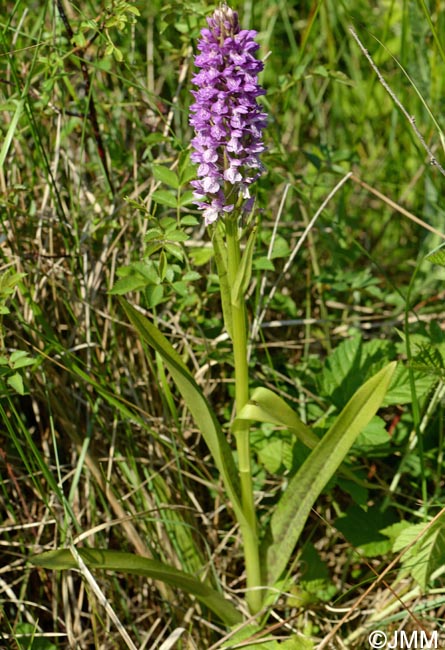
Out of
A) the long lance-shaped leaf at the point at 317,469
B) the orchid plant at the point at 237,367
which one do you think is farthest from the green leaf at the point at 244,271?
the long lance-shaped leaf at the point at 317,469

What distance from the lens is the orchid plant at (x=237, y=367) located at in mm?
1475

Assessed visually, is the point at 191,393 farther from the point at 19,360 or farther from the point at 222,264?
the point at 19,360

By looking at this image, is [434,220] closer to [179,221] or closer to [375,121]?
[375,121]

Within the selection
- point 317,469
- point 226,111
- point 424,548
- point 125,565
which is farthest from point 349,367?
point 226,111

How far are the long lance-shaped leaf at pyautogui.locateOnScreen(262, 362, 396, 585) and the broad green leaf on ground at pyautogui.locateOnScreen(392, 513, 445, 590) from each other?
10.0 inches

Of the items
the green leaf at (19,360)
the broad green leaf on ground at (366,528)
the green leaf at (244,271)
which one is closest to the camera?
the green leaf at (244,271)

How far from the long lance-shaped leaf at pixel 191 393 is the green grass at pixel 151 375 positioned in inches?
8.6

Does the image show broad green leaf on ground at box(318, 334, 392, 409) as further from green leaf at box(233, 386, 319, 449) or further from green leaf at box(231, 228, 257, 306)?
green leaf at box(231, 228, 257, 306)

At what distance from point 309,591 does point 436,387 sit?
73 centimetres

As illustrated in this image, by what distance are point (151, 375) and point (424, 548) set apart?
1068 millimetres

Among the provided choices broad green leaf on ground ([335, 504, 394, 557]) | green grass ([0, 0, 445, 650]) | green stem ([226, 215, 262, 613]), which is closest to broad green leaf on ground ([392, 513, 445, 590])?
green grass ([0, 0, 445, 650])

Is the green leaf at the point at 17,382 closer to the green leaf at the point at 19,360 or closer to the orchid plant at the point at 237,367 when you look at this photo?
the green leaf at the point at 19,360

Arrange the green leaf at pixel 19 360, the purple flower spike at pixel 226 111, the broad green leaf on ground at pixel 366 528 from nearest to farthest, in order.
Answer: the purple flower spike at pixel 226 111 → the green leaf at pixel 19 360 → the broad green leaf on ground at pixel 366 528

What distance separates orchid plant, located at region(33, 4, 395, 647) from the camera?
4.84ft
